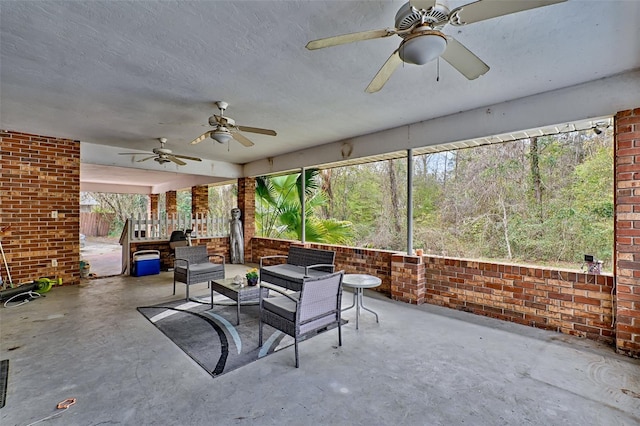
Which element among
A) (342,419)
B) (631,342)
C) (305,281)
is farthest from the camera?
(631,342)

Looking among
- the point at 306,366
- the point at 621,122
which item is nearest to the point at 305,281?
the point at 306,366

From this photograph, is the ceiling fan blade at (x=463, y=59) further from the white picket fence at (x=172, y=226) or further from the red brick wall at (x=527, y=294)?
the white picket fence at (x=172, y=226)

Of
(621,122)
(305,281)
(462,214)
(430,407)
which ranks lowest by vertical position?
(430,407)

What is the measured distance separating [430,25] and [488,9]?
29cm

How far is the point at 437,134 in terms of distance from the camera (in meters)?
4.14

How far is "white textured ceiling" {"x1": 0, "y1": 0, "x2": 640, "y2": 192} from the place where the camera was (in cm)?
193

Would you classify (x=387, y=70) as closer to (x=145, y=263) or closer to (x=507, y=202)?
(x=507, y=202)

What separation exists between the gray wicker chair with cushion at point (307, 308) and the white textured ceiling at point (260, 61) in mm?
2021

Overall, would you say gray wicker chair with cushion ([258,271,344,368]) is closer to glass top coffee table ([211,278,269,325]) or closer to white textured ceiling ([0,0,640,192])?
glass top coffee table ([211,278,269,325])

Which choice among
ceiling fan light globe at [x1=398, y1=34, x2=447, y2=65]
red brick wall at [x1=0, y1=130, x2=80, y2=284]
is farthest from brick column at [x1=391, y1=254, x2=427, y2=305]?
red brick wall at [x1=0, y1=130, x2=80, y2=284]

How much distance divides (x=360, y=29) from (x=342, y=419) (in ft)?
9.10

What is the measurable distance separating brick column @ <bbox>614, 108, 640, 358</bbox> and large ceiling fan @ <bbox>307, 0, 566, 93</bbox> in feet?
7.07

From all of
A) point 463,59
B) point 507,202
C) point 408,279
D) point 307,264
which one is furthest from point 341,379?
point 507,202

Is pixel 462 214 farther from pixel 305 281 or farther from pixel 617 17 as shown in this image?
pixel 305 281
